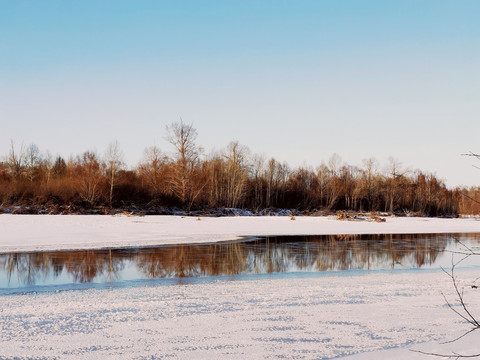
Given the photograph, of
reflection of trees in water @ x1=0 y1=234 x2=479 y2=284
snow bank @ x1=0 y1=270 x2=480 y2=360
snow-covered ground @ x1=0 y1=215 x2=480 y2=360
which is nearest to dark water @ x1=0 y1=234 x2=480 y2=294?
reflection of trees in water @ x1=0 y1=234 x2=479 y2=284

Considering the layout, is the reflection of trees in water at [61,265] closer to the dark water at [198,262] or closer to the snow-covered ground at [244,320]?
the dark water at [198,262]

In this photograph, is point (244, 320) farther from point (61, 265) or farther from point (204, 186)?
point (204, 186)

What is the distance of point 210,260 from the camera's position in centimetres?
1323

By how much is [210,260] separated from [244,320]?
719cm

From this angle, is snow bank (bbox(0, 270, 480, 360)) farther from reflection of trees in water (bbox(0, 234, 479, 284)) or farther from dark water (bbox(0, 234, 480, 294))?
reflection of trees in water (bbox(0, 234, 479, 284))

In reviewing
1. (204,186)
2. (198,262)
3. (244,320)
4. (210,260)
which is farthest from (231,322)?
(204,186)

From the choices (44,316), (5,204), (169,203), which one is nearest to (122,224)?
(5,204)

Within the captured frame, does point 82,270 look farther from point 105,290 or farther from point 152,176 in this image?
point 152,176

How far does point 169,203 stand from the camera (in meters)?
42.3

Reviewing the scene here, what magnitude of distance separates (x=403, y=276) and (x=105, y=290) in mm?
6695

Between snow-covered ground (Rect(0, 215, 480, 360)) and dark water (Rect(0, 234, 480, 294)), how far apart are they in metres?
1.42

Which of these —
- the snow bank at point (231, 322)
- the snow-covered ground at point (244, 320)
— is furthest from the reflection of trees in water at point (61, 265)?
the snow bank at point (231, 322)

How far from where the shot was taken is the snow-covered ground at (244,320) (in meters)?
4.86

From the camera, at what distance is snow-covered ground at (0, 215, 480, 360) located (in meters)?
4.86
